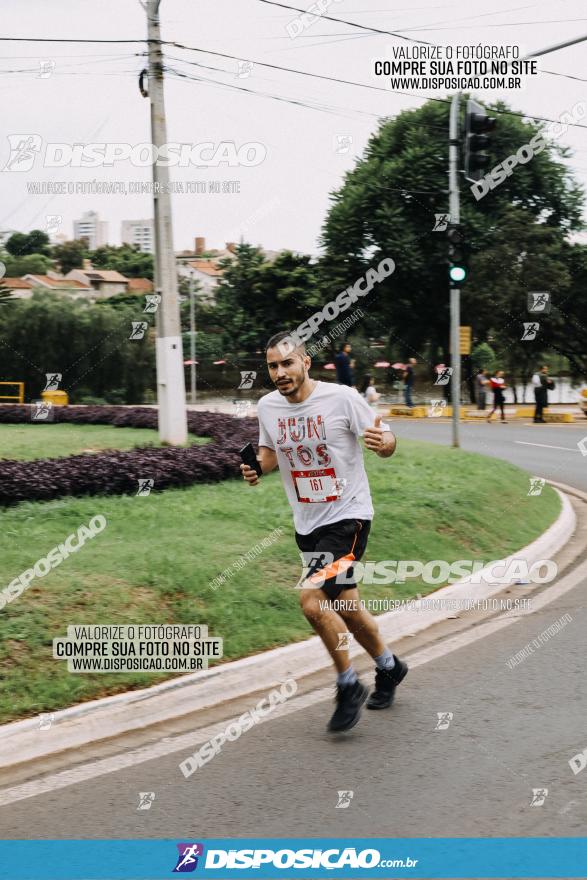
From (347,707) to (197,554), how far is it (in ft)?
9.84

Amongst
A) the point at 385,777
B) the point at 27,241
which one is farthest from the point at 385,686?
the point at 27,241

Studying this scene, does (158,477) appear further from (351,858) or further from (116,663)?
(351,858)

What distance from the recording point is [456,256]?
577 inches

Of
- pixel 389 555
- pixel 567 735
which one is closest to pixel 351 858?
pixel 567 735

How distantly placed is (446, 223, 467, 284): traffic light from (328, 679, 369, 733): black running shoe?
1010 centimetres

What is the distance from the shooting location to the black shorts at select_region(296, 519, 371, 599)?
5.34 meters

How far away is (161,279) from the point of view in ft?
52.0

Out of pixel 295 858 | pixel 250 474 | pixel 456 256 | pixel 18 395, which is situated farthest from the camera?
pixel 18 395

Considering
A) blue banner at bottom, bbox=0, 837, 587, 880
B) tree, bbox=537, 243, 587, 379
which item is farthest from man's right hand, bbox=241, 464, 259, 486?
tree, bbox=537, 243, 587, 379

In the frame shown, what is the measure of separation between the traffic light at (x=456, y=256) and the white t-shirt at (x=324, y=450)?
9.55 metres

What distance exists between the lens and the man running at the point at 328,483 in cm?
533

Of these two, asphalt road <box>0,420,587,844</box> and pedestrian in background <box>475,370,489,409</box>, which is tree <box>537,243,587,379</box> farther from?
asphalt road <box>0,420,587,844</box>

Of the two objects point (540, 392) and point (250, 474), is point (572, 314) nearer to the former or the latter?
point (540, 392)

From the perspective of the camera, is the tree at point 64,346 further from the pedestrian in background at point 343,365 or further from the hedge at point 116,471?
the hedge at point 116,471
